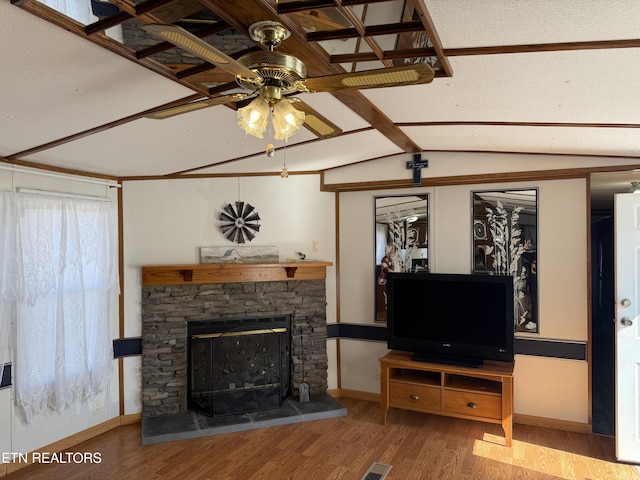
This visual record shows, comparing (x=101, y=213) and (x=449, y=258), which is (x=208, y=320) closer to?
(x=101, y=213)

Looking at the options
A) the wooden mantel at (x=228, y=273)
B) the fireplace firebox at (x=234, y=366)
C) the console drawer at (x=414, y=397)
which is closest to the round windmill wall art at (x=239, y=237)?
the wooden mantel at (x=228, y=273)

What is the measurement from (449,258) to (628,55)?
2.86 m

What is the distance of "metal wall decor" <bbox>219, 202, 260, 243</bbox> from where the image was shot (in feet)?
15.1

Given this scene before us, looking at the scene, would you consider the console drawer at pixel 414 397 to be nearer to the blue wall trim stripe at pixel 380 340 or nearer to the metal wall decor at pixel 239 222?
the blue wall trim stripe at pixel 380 340

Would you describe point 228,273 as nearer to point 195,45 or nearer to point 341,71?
point 341,71

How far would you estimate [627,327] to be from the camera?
355 cm

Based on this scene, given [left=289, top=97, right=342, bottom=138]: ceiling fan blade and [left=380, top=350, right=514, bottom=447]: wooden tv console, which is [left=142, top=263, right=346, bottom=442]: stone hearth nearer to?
[left=380, top=350, right=514, bottom=447]: wooden tv console

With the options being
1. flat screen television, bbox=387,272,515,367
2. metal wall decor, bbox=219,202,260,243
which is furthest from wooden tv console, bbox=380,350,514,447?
metal wall decor, bbox=219,202,260,243

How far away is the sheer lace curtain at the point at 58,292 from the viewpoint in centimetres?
346

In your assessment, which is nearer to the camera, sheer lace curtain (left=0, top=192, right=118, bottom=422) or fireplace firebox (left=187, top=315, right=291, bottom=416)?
sheer lace curtain (left=0, top=192, right=118, bottom=422)

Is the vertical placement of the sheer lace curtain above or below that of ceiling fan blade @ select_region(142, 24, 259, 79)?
below

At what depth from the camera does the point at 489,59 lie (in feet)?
6.45

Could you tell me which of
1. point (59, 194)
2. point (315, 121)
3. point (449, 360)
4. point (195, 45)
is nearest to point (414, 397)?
point (449, 360)

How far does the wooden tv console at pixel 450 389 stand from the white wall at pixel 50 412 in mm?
2482
